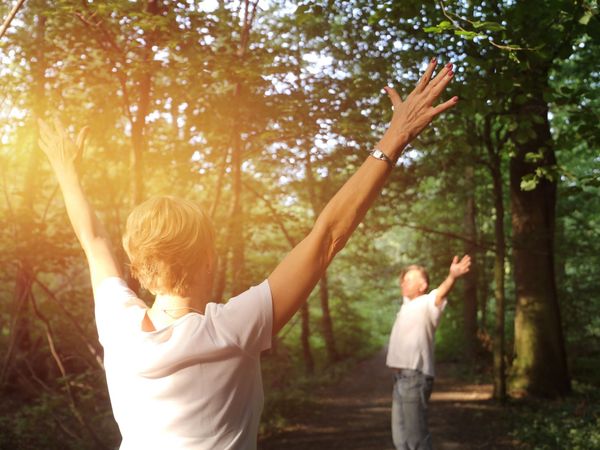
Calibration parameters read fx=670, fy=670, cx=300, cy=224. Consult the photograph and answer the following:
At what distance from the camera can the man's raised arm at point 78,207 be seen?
2.27 m

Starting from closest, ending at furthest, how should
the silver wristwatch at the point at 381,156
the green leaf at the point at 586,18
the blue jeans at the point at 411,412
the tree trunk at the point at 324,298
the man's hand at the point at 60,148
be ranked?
the silver wristwatch at the point at 381,156 < the man's hand at the point at 60,148 < the green leaf at the point at 586,18 < the blue jeans at the point at 411,412 < the tree trunk at the point at 324,298

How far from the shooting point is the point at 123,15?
6.52 metres

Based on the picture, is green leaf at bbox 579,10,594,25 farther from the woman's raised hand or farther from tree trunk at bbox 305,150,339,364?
tree trunk at bbox 305,150,339,364

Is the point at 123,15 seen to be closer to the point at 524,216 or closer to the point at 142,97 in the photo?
the point at 142,97

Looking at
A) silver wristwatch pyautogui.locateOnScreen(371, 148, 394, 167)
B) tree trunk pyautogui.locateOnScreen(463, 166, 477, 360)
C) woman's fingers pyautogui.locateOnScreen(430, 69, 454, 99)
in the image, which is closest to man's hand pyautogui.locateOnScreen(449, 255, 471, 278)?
woman's fingers pyautogui.locateOnScreen(430, 69, 454, 99)

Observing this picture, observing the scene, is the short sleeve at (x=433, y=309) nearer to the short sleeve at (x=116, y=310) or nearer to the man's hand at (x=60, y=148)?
the man's hand at (x=60, y=148)

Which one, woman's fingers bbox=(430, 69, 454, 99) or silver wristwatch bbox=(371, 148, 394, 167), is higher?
woman's fingers bbox=(430, 69, 454, 99)

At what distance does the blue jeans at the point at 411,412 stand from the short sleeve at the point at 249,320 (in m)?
5.10

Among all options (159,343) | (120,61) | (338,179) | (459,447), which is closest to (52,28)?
(120,61)

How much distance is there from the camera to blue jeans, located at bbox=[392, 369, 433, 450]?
6539mm

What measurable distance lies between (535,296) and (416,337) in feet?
25.6

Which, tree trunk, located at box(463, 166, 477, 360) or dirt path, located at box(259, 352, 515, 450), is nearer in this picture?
dirt path, located at box(259, 352, 515, 450)

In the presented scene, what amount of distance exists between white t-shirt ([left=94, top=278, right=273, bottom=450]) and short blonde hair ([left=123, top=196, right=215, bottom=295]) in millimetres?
163

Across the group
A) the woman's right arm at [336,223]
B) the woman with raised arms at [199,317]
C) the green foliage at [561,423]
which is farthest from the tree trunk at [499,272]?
the woman with raised arms at [199,317]
